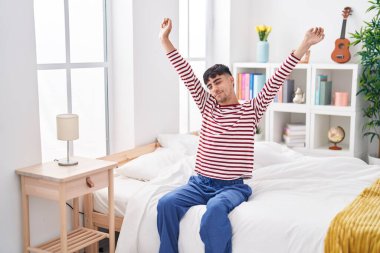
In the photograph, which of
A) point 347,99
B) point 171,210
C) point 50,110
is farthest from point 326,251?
point 347,99

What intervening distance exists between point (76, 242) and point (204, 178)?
0.75 meters

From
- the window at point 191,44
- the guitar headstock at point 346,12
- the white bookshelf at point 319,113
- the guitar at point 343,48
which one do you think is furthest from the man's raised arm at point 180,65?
the guitar headstock at point 346,12

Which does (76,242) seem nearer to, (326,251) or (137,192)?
(137,192)

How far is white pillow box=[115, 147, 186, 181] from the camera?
129 inches

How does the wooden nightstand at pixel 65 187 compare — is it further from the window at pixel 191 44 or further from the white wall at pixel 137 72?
the window at pixel 191 44

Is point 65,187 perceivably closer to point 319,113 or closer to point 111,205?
point 111,205

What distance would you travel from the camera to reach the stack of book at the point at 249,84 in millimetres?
4625

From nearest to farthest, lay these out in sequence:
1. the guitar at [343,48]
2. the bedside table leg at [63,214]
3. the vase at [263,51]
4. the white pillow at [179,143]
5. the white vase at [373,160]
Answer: the bedside table leg at [63,214] < the white pillow at [179,143] < the white vase at [373,160] < the guitar at [343,48] < the vase at [263,51]

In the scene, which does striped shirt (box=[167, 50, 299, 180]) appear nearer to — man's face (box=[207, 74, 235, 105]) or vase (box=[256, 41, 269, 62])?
man's face (box=[207, 74, 235, 105])

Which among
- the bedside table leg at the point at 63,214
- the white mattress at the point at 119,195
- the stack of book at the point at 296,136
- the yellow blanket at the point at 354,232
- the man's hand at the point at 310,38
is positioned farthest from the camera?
the stack of book at the point at 296,136

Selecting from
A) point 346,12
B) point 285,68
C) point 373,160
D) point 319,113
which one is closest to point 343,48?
point 346,12

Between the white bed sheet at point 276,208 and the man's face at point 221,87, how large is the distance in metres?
0.48

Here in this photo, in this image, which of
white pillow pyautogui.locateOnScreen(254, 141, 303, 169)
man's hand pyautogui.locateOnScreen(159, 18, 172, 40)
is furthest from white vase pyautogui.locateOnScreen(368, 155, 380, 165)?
man's hand pyautogui.locateOnScreen(159, 18, 172, 40)

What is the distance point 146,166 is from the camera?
3.29 m
